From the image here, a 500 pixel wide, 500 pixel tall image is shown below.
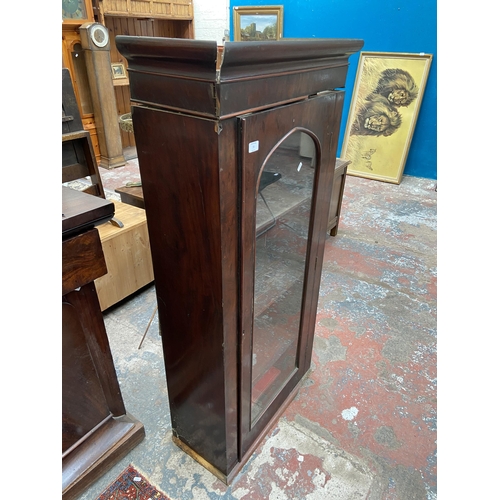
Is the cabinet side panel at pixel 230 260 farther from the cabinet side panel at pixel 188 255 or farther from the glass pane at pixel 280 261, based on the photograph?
the glass pane at pixel 280 261

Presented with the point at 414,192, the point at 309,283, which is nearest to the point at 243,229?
the point at 309,283

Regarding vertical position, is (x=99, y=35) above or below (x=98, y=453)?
above

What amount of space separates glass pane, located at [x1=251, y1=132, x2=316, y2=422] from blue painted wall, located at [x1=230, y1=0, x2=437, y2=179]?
392cm

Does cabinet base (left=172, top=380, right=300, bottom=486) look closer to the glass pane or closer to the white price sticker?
the glass pane

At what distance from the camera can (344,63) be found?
Answer: 3.86 ft

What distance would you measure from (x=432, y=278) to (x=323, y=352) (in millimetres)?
1292

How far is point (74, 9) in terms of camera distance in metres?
4.21

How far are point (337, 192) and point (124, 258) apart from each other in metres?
1.88

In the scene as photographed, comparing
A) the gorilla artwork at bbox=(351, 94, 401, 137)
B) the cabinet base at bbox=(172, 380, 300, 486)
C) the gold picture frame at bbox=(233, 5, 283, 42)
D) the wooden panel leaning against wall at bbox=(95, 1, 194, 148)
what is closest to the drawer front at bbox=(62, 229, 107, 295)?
the cabinet base at bbox=(172, 380, 300, 486)

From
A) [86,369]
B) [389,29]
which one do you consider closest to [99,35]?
[389,29]

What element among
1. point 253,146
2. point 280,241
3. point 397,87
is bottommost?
point 280,241

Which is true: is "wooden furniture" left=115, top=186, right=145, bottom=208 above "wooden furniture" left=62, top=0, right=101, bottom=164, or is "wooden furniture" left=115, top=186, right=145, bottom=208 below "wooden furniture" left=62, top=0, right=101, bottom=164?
below

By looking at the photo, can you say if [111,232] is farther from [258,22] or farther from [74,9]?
[258,22]

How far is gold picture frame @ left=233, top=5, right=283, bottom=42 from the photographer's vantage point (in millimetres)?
4984
